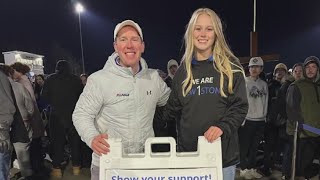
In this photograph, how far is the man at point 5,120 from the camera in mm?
3633

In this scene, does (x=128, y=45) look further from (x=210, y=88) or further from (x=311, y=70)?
(x=311, y=70)

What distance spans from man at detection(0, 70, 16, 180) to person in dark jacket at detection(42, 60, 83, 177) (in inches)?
69.3

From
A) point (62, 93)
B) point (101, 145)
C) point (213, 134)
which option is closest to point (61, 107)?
point (62, 93)

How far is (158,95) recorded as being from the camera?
2430 mm

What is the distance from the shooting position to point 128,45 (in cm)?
224

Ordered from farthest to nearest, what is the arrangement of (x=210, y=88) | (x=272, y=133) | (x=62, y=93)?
(x=272, y=133) → (x=62, y=93) → (x=210, y=88)

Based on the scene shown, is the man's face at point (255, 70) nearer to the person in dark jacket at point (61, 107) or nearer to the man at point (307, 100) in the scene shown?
the man at point (307, 100)

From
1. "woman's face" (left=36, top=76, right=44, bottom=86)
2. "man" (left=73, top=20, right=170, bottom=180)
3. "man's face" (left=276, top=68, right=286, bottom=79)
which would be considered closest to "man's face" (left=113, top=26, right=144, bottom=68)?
"man" (left=73, top=20, right=170, bottom=180)

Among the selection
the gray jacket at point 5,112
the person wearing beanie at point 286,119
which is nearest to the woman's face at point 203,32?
the gray jacket at point 5,112

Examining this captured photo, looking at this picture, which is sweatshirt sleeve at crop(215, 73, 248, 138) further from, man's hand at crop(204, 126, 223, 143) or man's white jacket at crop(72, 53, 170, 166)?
man's white jacket at crop(72, 53, 170, 166)

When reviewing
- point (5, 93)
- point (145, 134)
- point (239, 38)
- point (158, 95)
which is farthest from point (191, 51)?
point (239, 38)

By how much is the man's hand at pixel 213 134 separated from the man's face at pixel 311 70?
322cm

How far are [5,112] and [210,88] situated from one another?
2504mm

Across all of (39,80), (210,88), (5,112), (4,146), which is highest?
(39,80)
